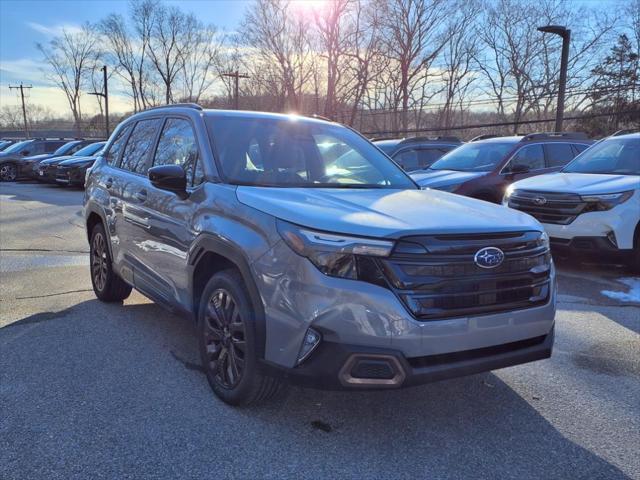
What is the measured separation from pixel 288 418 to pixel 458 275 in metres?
1.29

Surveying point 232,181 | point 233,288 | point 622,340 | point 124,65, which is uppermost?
point 124,65

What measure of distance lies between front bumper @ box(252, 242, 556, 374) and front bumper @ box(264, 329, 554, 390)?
0.02m

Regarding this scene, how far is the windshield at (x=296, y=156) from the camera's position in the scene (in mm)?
3619

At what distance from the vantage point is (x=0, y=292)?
5.72 meters

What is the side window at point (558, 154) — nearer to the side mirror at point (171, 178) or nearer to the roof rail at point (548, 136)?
the roof rail at point (548, 136)

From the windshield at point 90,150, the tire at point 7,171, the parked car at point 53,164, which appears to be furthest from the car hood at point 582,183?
the tire at point 7,171

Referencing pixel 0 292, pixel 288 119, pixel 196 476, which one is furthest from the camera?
pixel 0 292

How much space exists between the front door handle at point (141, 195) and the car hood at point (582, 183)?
5.14 m

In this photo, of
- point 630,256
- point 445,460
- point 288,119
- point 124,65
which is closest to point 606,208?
point 630,256

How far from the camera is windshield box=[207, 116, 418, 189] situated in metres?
3.62

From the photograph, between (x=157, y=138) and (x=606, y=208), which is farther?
(x=606, y=208)

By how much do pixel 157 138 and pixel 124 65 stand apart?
2684 inches

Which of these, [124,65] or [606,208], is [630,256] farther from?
[124,65]

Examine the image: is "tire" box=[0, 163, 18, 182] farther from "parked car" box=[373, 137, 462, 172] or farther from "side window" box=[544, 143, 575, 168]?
"side window" box=[544, 143, 575, 168]
